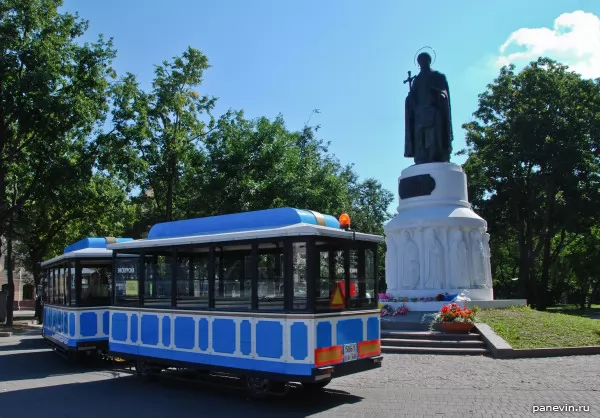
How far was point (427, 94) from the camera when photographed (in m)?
20.7

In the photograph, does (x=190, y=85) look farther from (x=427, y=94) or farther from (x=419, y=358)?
(x=419, y=358)

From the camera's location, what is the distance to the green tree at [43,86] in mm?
→ 20156

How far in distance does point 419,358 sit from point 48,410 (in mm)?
7798

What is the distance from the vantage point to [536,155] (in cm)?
3156

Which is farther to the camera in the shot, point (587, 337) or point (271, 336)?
point (587, 337)

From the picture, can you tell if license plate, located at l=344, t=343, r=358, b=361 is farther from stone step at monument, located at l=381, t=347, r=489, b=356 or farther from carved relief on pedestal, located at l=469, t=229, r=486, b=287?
carved relief on pedestal, located at l=469, t=229, r=486, b=287

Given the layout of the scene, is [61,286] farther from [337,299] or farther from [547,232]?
[547,232]

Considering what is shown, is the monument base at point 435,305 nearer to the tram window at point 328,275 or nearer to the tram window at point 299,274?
the tram window at point 328,275

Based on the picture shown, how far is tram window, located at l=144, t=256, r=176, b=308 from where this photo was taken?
9.66 m

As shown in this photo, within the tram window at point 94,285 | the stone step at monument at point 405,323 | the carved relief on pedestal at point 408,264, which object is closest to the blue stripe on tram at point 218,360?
the tram window at point 94,285

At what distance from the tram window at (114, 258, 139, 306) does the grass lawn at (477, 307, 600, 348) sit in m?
8.59

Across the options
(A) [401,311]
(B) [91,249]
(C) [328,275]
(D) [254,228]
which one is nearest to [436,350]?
(A) [401,311]

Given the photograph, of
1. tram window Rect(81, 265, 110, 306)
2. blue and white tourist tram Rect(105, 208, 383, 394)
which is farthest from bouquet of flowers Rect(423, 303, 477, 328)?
tram window Rect(81, 265, 110, 306)

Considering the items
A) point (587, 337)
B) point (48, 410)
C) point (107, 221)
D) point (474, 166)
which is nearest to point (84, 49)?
point (107, 221)
